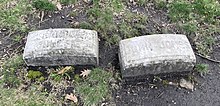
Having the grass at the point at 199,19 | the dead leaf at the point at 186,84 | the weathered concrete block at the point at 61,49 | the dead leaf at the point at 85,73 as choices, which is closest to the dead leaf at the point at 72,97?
the dead leaf at the point at 85,73

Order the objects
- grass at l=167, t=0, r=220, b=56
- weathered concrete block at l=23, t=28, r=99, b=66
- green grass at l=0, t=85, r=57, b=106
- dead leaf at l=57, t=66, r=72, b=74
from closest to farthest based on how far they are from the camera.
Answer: green grass at l=0, t=85, r=57, b=106 < weathered concrete block at l=23, t=28, r=99, b=66 < dead leaf at l=57, t=66, r=72, b=74 < grass at l=167, t=0, r=220, b=56

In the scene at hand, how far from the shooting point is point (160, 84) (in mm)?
4008

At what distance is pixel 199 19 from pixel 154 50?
50.9 inches

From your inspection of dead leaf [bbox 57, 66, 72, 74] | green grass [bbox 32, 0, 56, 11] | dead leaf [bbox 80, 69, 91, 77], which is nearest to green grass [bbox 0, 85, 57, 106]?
dead leaf [bbox 57, 66, 72, 74]

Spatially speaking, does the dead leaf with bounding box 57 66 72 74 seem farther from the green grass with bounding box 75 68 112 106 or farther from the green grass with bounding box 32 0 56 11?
the green grass with bounding box 32 0 56 11

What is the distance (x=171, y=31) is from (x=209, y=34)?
21.1 inches

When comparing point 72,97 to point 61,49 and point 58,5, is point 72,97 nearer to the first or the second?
point 61,49

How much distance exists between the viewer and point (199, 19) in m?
4.82

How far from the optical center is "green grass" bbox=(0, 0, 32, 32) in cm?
473

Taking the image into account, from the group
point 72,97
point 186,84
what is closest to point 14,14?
point 72,97

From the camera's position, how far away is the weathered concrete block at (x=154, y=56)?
3834 millimetres

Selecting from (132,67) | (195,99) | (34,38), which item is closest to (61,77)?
(34,38)

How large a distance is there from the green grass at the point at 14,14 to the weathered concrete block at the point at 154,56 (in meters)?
1.64

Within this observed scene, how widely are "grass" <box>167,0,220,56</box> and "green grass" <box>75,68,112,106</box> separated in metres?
1.39
